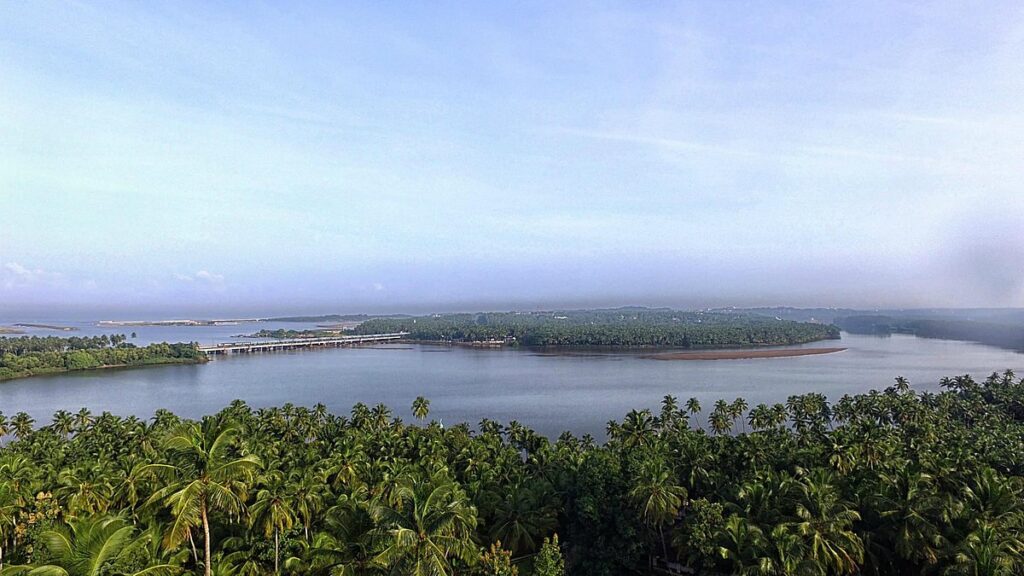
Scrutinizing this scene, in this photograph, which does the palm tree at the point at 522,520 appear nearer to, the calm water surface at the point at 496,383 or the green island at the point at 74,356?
the calm water surface at the point at 496,383

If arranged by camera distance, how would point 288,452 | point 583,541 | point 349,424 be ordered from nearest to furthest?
1. point 583,541
2. point 288,452
3. point 349,424

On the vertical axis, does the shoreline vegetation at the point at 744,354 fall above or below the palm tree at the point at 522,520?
below

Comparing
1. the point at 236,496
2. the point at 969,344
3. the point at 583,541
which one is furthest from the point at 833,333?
the point at 236,496

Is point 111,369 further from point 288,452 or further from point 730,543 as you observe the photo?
point 730,543

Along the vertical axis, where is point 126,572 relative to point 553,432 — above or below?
above

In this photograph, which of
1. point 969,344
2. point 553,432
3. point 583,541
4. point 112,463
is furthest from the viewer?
point 969,344

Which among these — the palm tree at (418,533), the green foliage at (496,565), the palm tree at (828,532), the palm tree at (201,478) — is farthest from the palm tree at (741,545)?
the palm tree at (201,478)

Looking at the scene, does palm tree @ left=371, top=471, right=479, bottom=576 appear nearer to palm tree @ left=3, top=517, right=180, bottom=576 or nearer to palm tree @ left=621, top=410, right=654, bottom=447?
palm tree @ left=3, top=517, right=180, bottom=576
